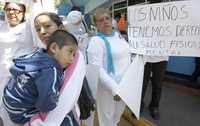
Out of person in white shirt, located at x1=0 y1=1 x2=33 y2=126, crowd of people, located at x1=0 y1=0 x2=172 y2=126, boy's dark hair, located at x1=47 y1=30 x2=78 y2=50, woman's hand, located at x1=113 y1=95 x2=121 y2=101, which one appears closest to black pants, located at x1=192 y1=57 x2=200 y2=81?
crowd of people, located at x1=0 y1=0 x2=172 y2=126

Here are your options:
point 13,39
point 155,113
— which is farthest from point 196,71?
point 13,39

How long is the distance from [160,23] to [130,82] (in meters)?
0.63

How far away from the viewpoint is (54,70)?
228 centimetres

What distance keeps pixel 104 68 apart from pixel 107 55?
0.44ft

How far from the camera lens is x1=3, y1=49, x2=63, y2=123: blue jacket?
224cm

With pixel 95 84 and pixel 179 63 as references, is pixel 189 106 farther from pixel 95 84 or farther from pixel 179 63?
pixel 95 84

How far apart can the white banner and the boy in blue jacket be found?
115 centimetres

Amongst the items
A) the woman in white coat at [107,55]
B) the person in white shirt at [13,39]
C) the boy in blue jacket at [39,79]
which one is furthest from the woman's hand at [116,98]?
the boy in blue jacket at [39,79]

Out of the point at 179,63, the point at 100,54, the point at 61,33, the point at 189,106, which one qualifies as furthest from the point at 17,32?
the point at 179,63

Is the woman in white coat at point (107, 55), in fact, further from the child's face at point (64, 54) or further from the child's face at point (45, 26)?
the child's face at point (64, 54)

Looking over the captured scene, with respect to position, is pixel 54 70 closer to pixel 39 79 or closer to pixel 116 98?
pixel 39 79

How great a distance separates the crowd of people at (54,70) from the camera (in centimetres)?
230

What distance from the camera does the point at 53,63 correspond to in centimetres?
230

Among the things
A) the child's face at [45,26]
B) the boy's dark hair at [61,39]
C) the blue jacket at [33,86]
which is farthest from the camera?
the child's face at [45,26]
